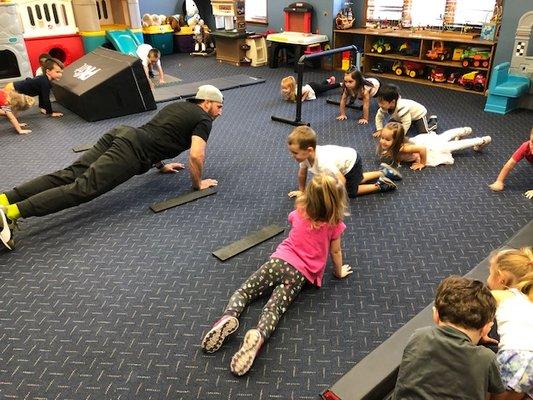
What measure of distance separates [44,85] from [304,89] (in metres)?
3.13

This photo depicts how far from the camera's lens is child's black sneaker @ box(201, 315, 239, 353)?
189 centimetres

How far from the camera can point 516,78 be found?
5.16 meters

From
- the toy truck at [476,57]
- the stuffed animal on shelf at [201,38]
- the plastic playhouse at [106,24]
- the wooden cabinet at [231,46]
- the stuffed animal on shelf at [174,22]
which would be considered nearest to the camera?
the toy truck at [476,57]

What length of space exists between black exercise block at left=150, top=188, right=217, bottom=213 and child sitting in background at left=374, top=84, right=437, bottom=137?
1.64 meters

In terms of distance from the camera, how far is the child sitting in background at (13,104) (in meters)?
4.56

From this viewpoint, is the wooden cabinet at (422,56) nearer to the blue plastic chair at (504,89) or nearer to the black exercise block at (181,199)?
the blue plastic chair at (504,89)

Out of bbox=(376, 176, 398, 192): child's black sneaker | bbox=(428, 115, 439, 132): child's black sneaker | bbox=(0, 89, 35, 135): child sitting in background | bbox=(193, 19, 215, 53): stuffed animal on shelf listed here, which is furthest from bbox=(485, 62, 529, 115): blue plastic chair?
bbox=(193, 19, 215, 53): stuffed animal on shelf

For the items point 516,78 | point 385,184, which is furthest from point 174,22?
point 385,184

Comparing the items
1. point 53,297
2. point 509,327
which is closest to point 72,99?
point 53,297

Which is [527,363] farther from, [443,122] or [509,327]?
[443,122]

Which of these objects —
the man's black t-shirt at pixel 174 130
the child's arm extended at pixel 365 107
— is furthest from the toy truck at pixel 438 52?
the man's black t-shirt at pixel 174 130

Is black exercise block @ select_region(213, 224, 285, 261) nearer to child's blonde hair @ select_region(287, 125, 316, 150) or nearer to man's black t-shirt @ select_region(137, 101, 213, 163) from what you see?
child's blonde hair @ select_region(287, 125, 316, 150)

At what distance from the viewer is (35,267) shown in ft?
8.11

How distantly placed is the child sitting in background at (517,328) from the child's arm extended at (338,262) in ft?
2.43
